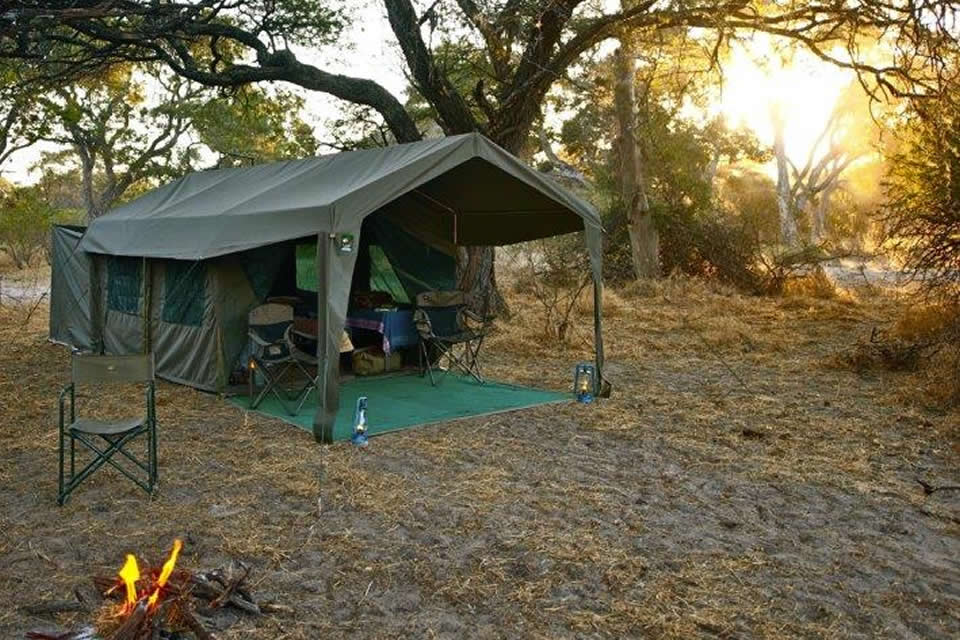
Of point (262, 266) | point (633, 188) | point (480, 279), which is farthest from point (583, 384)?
point (633, 188)

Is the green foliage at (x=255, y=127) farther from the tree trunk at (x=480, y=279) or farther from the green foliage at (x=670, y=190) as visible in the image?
the green foliage at (x=670, y=190)

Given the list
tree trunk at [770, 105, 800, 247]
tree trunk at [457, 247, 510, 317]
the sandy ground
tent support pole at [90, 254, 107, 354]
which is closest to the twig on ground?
the sandy ground

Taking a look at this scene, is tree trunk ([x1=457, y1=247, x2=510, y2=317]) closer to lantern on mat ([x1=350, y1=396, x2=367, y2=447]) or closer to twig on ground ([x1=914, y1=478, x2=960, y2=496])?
lantern on mat ([x1=350, y1=396, x2=367, y2=447])

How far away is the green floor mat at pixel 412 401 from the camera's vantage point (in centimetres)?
589

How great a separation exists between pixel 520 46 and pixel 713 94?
2446 mm

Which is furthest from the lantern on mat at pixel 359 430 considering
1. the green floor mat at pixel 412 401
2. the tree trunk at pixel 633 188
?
the tree trunk at pixel 633 188

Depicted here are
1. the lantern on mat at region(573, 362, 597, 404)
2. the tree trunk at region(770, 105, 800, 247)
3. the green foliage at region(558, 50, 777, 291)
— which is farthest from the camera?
the tree trunk at region(770, 105, 800, 247)

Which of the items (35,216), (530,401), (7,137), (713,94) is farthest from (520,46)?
(35,216)

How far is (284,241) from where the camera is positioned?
6422 millimetres

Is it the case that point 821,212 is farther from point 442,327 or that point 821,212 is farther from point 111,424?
point 111,424

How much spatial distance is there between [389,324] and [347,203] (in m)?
2.30

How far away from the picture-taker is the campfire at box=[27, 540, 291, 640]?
2.52 m

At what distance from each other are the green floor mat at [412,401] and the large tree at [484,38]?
298 centimetres

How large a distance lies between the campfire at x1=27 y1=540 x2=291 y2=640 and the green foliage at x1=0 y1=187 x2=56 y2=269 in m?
12.7
